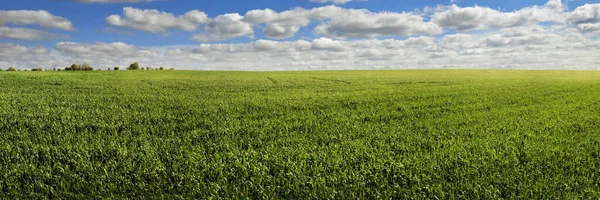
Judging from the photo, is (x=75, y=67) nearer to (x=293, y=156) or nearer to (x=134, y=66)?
(x=134, y=66)

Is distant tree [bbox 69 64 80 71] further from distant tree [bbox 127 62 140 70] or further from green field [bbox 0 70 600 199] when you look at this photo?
green field [bbox 0 70 600 199]

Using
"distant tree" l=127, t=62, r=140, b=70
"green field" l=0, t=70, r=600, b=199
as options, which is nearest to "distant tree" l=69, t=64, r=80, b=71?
"distant tree" l=127, t=62, r=140, b=70

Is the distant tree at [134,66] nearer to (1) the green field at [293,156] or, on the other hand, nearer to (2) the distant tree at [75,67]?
(2) the distant tree at [75,67]

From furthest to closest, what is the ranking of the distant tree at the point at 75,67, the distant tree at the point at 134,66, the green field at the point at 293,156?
the distant tree at the point at 134,66, the distant tree at the point at 75,67, the green field at the point at 293,156

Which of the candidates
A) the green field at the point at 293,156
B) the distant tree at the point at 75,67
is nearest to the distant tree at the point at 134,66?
the distant tree at the point at 75,67

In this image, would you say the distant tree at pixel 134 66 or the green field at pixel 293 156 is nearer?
the green field at pixel 293 156

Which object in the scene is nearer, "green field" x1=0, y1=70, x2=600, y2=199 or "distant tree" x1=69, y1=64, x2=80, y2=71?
"green field" x1=0, y1=70, x2=600, y2=199

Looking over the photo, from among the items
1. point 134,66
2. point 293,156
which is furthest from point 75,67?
point 293,156

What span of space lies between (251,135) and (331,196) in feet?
14.2

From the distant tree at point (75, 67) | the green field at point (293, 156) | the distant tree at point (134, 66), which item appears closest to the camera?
the green field at point (293, 156)

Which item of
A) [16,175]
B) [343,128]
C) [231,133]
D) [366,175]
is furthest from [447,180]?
[16,175]

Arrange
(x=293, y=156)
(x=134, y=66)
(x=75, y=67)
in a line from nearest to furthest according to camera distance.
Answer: (x=293, y=156) < (x=75, y=67) < (x=134, y=66)

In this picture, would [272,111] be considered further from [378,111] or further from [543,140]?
[543,140]

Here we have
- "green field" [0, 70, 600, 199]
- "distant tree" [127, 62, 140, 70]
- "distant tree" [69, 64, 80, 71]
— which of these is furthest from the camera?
"distant tree" [127, 62, 140, 70]
